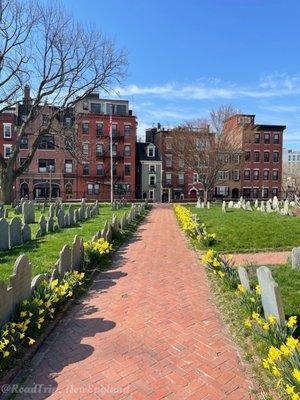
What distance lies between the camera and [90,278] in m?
7.44

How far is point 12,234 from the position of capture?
10.2 meters

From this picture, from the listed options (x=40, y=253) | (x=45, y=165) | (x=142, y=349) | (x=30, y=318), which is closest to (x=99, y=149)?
(x=45, y=165)

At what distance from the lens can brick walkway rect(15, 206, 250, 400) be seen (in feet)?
11.5

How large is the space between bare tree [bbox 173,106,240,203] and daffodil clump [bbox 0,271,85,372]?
32.0 m

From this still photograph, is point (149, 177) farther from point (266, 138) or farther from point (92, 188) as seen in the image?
point (266, 138)

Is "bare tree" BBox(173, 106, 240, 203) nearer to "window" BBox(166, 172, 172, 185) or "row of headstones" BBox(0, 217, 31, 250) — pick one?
"window" BBox(166, 172, 172, 185)

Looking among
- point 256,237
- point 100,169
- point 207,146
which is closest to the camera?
point 256,237

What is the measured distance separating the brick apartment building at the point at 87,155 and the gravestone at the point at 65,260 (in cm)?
4244

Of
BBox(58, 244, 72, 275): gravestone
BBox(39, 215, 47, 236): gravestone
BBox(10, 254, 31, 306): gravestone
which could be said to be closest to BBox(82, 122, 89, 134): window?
BBox(39, 215, 47, 236): gravestone

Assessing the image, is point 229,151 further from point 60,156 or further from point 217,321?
point 217,321

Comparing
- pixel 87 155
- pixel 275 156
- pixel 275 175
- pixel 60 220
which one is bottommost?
pixel 60 220

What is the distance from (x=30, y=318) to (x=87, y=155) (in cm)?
4530

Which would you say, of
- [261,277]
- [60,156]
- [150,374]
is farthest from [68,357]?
[60,156]

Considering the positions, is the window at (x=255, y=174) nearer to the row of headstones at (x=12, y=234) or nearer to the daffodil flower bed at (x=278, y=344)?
the row of headstones at (x=12, y=234)
